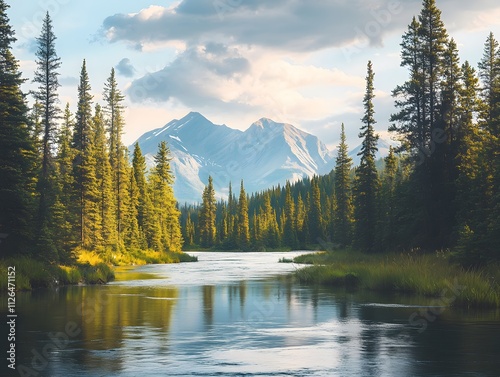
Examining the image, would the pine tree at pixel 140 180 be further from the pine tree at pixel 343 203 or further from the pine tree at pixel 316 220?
the pine tree at pixel 316 220

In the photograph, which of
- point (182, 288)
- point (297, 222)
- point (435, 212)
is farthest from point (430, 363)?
point (297, 222)

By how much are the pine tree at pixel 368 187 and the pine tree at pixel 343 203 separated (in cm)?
1862

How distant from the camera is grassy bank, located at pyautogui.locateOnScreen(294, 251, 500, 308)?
29156 mm

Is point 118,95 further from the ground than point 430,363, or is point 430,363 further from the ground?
point 118,95

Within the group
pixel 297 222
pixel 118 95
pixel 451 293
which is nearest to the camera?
pixel 451 293

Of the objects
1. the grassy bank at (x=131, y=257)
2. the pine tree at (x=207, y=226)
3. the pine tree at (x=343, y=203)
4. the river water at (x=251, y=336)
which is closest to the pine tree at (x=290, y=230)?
the pine tree at (x=207, y=226)

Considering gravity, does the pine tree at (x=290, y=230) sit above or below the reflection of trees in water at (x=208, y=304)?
above

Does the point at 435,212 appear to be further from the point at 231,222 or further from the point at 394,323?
the point at 231,222

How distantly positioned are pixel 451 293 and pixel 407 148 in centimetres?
2961

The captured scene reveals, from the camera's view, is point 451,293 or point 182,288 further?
point 182,288

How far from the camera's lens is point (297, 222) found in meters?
191

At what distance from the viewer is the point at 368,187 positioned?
76500mm

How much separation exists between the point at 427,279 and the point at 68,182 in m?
45.1

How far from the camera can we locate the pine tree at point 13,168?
43.1 meters
